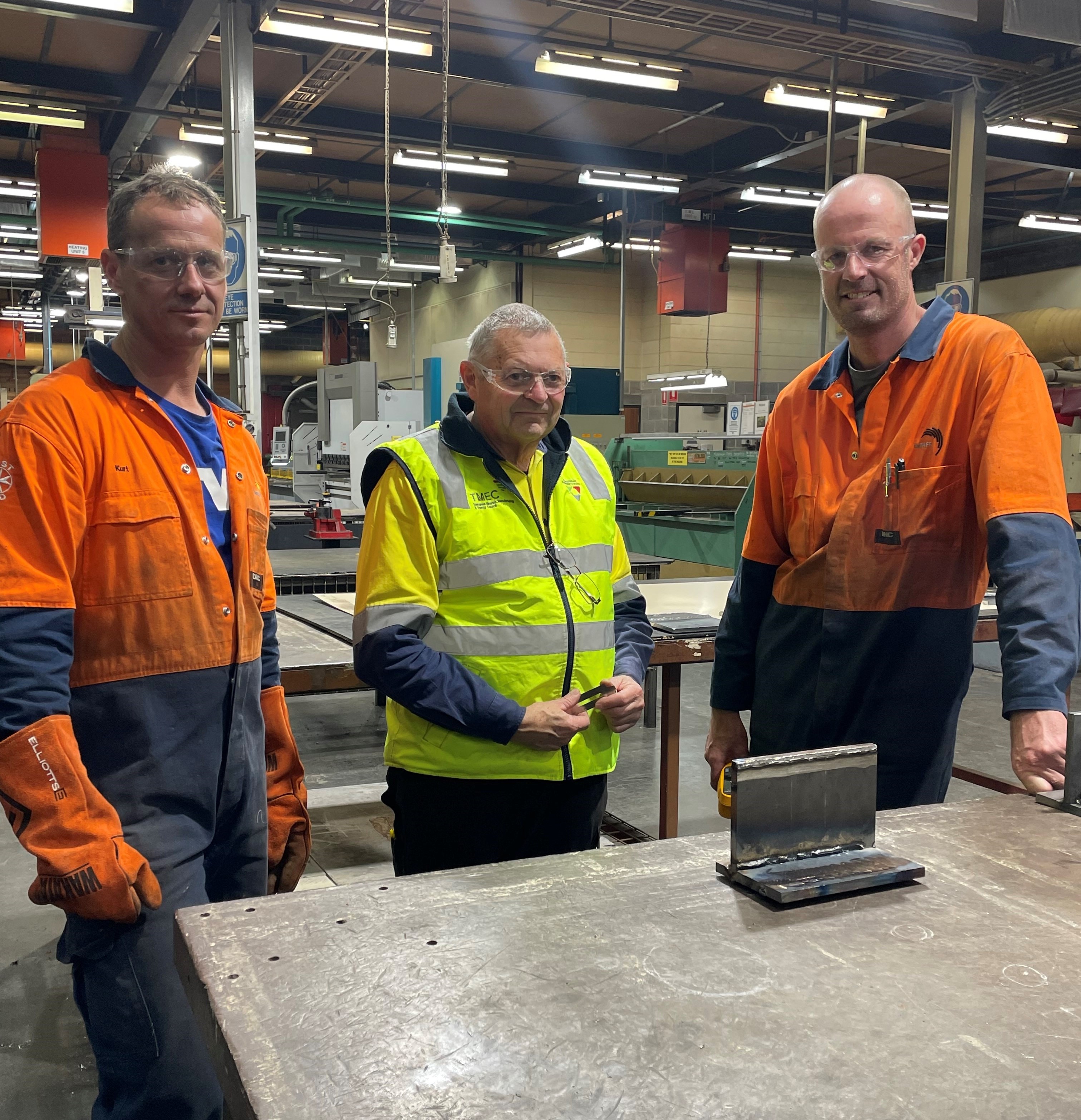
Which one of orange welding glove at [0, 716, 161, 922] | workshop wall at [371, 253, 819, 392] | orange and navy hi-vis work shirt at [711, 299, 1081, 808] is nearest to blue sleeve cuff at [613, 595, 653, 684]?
orange and navy hi-vis work shirt at [711, 299, 1081, 808]

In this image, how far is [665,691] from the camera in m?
3.29

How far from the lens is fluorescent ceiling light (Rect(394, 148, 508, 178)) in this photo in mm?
7902

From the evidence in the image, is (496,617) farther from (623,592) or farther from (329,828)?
(329,828)

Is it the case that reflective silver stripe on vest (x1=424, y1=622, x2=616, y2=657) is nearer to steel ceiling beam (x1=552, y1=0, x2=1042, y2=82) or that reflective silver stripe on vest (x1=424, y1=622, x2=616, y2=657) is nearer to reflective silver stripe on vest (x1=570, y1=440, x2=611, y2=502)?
reflective silver stripe on vest (x1=570, y1=440, x2=611, y2=502)

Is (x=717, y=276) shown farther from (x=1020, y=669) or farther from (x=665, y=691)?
(x=1020, y=669)

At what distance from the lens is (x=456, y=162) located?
351 inches

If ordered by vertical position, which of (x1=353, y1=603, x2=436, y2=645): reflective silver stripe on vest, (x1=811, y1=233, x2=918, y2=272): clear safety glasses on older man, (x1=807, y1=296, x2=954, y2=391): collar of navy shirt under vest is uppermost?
(x1=811, y1=233, x2=918, y2=272): clear safety glasses on older man

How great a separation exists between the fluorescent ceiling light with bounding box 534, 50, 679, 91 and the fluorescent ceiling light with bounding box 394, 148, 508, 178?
1.88 meters

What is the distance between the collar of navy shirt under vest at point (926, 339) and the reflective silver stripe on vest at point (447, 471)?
0.67 meters

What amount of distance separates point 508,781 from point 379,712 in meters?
3.71

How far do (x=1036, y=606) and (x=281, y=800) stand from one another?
1.21 metres

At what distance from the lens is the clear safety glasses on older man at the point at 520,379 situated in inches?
70.0

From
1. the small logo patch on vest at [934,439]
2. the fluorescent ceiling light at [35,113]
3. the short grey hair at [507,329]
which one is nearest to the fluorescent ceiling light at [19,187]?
the fluorescent ceiling light at [35,113]

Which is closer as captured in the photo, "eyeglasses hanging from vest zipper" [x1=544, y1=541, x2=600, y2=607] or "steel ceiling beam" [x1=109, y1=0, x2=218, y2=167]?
"eyeglasses hanging from vest zipper" [x1=544, y1=541, x2=600, y2=607]
